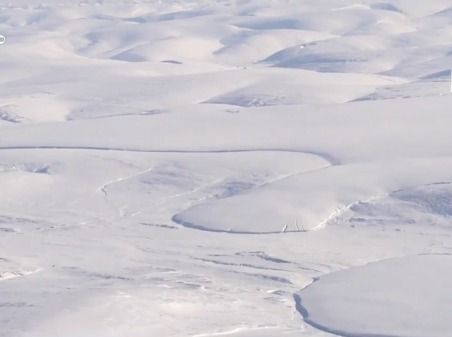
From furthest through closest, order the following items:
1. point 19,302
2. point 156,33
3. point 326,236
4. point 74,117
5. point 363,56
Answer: point 156,33 < point 363,56 < point 74,117 < point 326,236 < point 19,302

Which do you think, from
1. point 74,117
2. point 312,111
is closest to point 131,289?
point 312,111

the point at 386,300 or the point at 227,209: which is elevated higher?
the point at 386,300

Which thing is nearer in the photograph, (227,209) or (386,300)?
(386,300)

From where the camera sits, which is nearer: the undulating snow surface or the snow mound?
the snow mound

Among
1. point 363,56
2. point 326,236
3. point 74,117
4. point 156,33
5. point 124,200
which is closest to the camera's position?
point 326,236

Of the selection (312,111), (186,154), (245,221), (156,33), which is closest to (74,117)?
(312,111)

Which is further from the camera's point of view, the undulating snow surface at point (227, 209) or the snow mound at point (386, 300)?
the undulating snow surface at point (227, 209)

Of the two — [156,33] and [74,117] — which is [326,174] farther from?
[156,33]

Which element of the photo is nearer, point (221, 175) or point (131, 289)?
point (131, 289)
